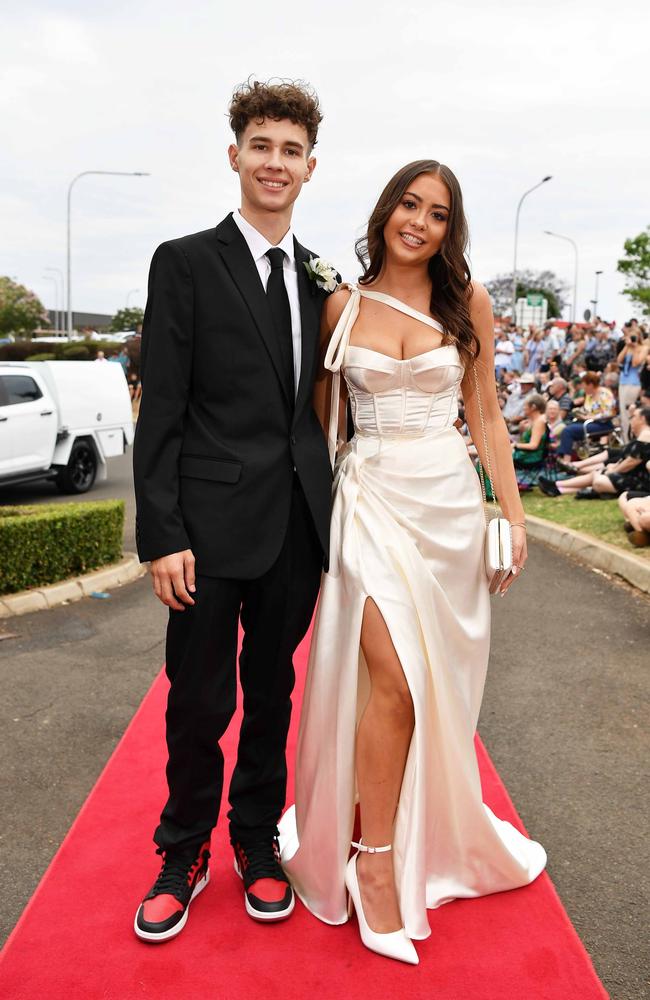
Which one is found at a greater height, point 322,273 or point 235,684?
point 322,273

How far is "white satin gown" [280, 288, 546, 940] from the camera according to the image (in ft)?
8.79

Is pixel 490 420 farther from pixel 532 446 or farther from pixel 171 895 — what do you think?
pixel 532 446

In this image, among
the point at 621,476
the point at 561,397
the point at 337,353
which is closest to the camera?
the point at 337,353

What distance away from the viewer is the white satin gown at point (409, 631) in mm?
2680

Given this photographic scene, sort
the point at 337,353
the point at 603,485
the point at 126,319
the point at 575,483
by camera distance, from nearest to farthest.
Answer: the point at 337,353 < the point at 603,485 < the point at 575,483 < the point at 126,319

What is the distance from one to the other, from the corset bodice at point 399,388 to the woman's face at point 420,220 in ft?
Answer: 1.02

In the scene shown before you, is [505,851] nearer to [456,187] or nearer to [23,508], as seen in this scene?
[456,187]

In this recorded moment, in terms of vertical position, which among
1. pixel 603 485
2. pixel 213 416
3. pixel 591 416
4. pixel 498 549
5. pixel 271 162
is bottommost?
pixel 603 485

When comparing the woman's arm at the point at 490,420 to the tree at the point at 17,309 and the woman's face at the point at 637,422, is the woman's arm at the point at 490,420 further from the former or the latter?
the tree at the point at 17,309

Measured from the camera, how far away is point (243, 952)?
258cm

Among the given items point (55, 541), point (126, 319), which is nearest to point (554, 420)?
point (55, 541)

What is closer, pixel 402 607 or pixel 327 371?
pixel 402 607

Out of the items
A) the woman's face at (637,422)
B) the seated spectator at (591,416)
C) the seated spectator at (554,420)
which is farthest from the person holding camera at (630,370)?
the woman's face at (637,422)

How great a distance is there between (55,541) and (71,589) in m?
0.40
